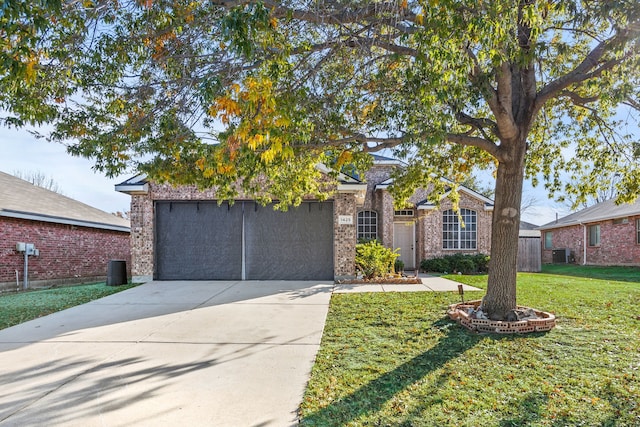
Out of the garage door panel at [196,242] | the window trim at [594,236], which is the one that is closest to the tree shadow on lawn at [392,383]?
the garage door panel at [196,242]

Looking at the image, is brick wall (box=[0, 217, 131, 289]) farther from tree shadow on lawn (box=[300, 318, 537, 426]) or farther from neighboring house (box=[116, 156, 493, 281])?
tree shadow on lawn (box=[300, 318, 537, 426])

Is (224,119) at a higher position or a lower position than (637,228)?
higher

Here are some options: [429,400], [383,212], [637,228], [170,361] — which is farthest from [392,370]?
[637,228]

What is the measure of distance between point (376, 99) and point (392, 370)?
15.6ft

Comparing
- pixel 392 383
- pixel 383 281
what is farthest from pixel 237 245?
pixel 392 383

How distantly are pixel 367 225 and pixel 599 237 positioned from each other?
13116mm

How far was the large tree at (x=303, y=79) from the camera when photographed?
4.32 m

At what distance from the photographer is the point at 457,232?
17453 mm

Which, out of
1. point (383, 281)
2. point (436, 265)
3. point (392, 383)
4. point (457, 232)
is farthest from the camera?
point (457, 232)

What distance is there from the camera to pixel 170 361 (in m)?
4.89

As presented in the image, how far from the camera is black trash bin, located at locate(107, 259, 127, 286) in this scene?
11836 mm

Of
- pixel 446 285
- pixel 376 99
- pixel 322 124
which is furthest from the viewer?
pixel 446 285

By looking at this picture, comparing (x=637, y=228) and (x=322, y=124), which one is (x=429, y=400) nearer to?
(x=322, y=124)

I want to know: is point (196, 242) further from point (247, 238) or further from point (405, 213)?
point (405, 213)
